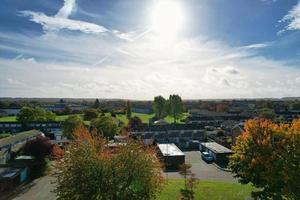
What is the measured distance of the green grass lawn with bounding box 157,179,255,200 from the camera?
28.6m

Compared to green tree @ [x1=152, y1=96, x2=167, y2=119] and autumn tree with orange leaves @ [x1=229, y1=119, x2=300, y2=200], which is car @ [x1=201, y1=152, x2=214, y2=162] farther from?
green tree @ [x1=152, y1=96, x2=167, y2=119]

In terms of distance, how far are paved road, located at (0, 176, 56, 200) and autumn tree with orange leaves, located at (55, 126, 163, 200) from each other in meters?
9.49

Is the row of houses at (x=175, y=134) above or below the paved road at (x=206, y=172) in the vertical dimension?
above

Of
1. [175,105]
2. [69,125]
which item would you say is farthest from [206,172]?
[175,105]

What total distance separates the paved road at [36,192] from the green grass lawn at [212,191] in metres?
11.7

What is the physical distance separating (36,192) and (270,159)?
2390cm

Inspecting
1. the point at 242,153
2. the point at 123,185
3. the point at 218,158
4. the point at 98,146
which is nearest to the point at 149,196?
the point at 123,185

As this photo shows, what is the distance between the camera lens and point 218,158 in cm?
4556

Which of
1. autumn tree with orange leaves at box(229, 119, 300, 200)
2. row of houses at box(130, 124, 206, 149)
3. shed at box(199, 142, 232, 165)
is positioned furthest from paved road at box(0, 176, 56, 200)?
row of houses at box(130, 124, 206, 149)

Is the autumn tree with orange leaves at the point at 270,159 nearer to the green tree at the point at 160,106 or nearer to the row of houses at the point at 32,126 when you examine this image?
the row of houses at the point at 32,126

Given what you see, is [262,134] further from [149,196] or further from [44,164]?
[44,164]

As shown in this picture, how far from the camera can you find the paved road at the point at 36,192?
30.2m

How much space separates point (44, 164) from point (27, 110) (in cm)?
5248

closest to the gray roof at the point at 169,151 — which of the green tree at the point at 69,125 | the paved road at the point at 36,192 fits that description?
the paved road at the point at 36,192
